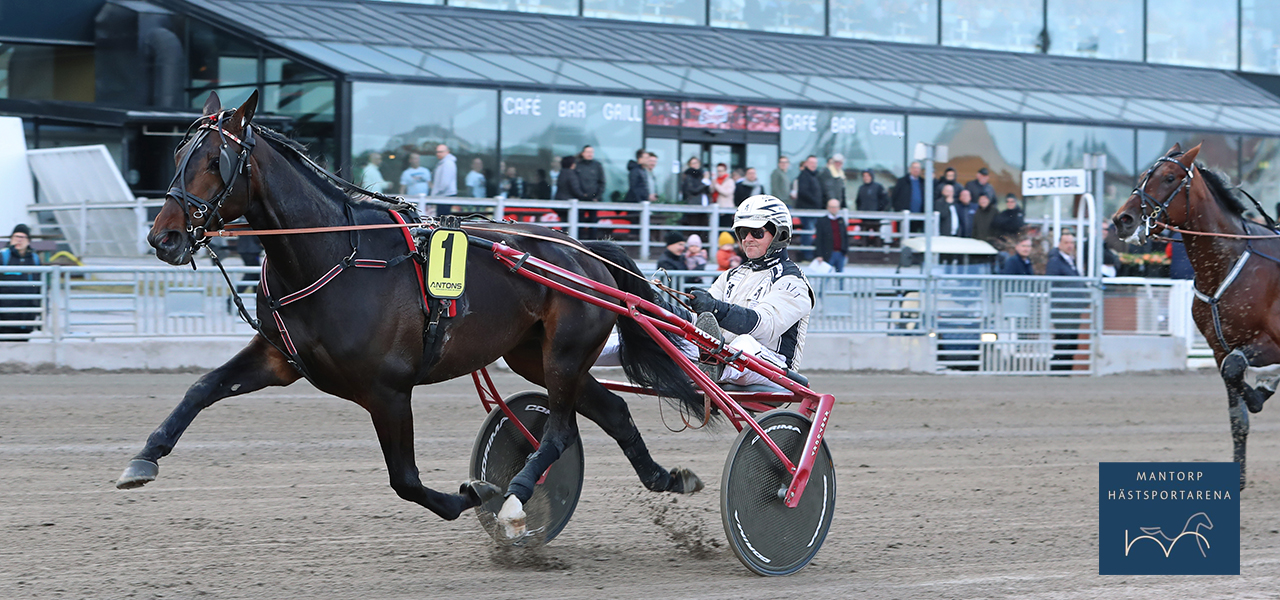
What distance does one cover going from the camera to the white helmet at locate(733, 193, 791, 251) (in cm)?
529

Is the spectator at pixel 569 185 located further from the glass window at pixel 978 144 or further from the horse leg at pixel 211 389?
the horse leg at pixel 211 389

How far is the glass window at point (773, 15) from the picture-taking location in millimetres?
21719

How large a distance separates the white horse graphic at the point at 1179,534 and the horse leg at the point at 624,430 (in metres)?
1.77

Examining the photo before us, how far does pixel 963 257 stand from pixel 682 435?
7.71m

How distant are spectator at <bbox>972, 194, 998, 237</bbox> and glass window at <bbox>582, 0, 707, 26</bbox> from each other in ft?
22.8

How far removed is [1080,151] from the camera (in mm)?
21422

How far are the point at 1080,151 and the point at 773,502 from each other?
1801 cm

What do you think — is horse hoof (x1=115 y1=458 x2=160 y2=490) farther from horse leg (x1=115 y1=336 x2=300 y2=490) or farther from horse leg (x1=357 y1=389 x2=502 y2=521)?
horse leg (x1=357 y1=389 x2=502 y2=521)

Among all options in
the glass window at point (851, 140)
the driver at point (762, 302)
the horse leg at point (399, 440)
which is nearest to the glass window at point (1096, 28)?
the glass window at point (851, 140)

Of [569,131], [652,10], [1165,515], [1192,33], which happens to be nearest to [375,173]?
[569,131]

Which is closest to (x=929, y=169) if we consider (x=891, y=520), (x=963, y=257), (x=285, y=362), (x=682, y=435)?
(x=963, y=257)

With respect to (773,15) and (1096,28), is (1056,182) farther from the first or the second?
(1096,28)

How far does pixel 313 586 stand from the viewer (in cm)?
461

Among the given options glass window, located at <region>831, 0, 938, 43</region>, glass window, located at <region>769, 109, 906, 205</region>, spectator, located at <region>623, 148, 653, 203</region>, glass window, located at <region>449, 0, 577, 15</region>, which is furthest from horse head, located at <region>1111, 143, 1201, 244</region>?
glass window, located at <region>831, 0, 938, 43</region>
